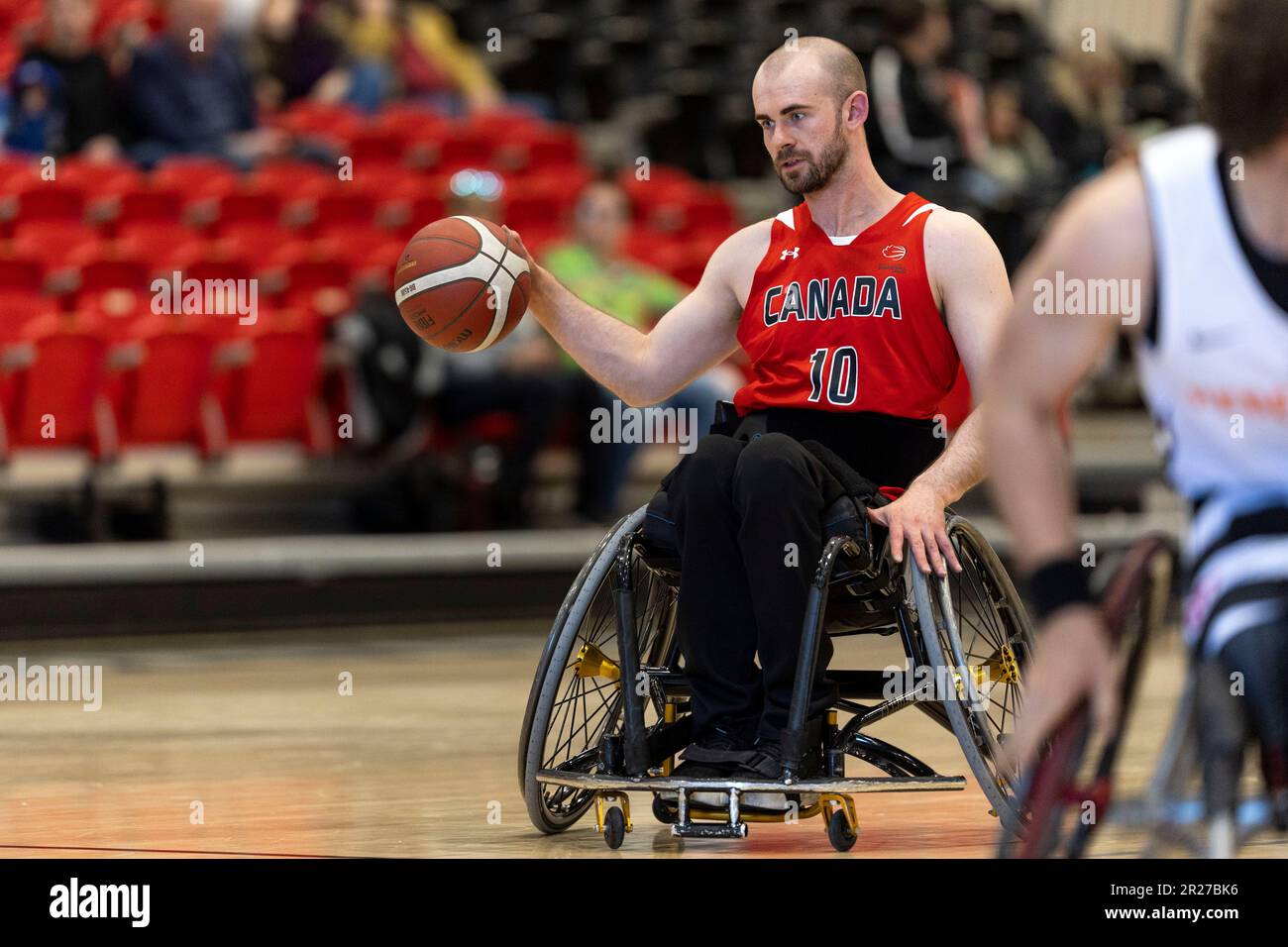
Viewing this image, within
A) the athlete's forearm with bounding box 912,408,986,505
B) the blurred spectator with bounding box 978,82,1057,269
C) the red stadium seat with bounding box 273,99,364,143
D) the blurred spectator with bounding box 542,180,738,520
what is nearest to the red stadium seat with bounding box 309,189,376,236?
the red stadium seat with bounding box 273,99,364,143

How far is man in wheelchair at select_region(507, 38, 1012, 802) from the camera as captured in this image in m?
3.38

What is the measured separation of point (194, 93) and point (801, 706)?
21.7 feet

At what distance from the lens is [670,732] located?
11.7 feet

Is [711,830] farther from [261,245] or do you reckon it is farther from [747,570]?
[261,245]

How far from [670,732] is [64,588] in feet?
12.5

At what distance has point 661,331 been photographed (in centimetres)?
379

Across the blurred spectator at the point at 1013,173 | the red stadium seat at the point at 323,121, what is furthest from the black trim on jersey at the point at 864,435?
the red stadium seat at the point at 323,121

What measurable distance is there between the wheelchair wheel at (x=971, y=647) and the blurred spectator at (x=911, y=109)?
182 inches

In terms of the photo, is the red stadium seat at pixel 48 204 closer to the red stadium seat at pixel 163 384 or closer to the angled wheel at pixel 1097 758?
the red stadium seat at pixel 163 384

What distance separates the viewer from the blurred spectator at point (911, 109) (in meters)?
8.19

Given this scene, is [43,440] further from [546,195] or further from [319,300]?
[546,195]

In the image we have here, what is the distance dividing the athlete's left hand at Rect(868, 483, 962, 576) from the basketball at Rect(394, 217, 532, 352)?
0.72m
